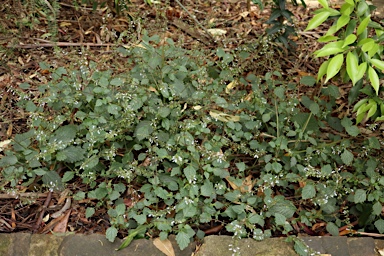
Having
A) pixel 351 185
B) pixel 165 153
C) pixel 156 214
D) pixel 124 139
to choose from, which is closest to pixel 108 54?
pixel 124 139

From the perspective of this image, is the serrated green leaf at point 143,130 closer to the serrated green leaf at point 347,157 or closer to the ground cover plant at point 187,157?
the ground cover plant at point 187,157

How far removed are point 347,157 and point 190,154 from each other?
98 centimetres

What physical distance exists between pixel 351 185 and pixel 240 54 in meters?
1.20

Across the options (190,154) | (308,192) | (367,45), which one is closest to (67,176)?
(190,154)

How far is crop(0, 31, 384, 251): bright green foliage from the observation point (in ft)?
8.13

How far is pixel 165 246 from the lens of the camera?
234 cm

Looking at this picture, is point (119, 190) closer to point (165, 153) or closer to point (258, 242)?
point (165, 153)

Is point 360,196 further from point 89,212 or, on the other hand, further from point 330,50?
point 89,212

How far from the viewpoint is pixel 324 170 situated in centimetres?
256

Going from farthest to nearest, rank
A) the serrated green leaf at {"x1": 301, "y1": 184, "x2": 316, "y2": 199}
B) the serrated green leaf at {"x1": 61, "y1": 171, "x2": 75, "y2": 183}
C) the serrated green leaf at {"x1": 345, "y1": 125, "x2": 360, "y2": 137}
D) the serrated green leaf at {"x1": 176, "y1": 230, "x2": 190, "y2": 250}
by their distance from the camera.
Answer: the serrated green leaf at {"x1": 345, "y1": 125, "x2": 360, "y2": 137}
the serrated green leaf at {"x1": 61, "y1": 171, "x2": 75, "y2": 183}
the serrated green leaf at {"x1": 301, "y1": 184, "x2": 316, "y2": 199}
the serrated green leaf at {"x1": 176, "y1": 230, "x2": 190, "y2": 250}

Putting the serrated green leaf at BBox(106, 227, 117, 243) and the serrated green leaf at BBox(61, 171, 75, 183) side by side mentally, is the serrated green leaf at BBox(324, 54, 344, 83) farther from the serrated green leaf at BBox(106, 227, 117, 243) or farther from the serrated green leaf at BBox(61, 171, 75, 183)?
the serrated green leaf at BBox(61, 171, 75, 183)

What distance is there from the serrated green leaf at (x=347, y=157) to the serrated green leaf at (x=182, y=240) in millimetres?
1094

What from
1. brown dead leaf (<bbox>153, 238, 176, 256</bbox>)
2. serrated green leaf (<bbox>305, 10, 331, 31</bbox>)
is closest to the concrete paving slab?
brown dead leaf (<bbox>153, 238, 176, 256</bbox>)

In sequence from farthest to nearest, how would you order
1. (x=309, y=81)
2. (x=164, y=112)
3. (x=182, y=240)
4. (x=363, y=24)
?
(x=309, y=81), (x=164, y=112), (x=182, y=240), (x=363, y=24)
